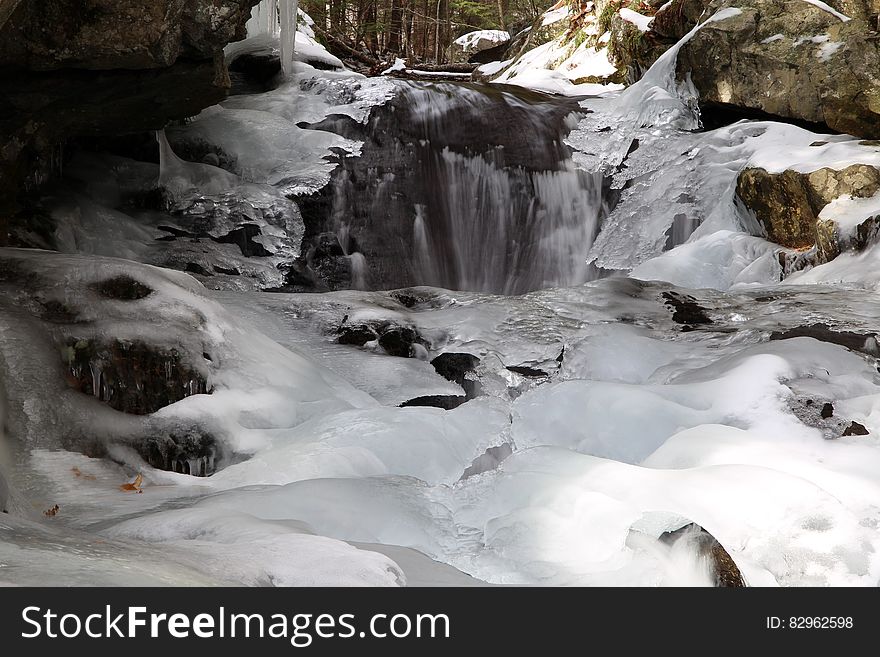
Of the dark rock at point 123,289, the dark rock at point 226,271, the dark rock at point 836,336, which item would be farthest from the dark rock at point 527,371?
the dark rock at point 226,271

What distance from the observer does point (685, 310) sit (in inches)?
186

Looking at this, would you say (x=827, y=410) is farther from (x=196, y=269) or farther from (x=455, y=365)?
(x=196, y=269)

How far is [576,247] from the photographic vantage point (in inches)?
298

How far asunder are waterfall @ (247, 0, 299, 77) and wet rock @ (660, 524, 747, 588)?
7.02m

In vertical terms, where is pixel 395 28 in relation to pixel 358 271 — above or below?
above

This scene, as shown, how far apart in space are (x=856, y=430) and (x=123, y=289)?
3.15m

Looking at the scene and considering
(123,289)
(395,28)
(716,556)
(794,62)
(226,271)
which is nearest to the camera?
(716,556)

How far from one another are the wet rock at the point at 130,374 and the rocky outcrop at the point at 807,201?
4.44 metres

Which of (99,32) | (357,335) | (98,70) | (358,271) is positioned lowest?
(358,271)

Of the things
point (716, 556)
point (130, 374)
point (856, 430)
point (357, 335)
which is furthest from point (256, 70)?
point (716, 556)

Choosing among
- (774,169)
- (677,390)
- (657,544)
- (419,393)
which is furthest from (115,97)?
(774,169)

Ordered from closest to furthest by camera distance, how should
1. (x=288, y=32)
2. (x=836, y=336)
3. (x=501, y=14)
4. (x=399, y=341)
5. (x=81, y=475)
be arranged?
(x=81, y=475) → (x=836, y=336) → (x=399, y=341) → (x=288, y=32) → (x=501, y=14)
